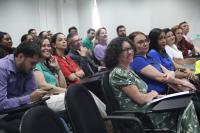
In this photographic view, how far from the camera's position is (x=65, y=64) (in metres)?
4.00

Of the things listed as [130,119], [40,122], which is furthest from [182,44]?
[40,122]

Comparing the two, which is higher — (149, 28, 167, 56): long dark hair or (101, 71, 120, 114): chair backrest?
(149, 28, 167, 56): long dark hair

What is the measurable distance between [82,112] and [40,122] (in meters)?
0.44

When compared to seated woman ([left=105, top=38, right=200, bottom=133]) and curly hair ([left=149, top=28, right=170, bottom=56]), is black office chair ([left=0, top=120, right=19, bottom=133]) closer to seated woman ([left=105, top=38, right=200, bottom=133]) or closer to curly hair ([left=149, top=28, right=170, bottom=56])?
seated woman ([left=105, top=38, right=200, bottom=133])

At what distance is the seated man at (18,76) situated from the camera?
2443mm

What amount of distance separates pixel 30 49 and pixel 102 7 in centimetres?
637

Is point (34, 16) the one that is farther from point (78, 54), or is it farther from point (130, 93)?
point (130, 93)

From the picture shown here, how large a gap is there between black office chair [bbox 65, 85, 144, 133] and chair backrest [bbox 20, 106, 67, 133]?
0.67 feet

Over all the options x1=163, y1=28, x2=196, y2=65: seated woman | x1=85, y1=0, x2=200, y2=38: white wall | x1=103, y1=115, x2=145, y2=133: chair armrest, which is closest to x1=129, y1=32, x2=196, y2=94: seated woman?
x1=103, y1=115, x2=145, y2=133: chair armrest

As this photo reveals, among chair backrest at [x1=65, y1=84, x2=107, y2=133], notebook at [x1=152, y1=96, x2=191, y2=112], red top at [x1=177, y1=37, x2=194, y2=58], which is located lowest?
red top at [x1=177, y1=37, x2=194, y2=58]

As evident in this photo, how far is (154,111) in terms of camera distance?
2.16 metres

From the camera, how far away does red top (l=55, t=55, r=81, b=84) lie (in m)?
3.94

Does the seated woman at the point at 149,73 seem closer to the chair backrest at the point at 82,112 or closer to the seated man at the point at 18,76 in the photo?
the seated man at the point at 18,76

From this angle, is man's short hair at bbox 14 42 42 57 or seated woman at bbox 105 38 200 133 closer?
seated woman at bbox 105 38 200 133
